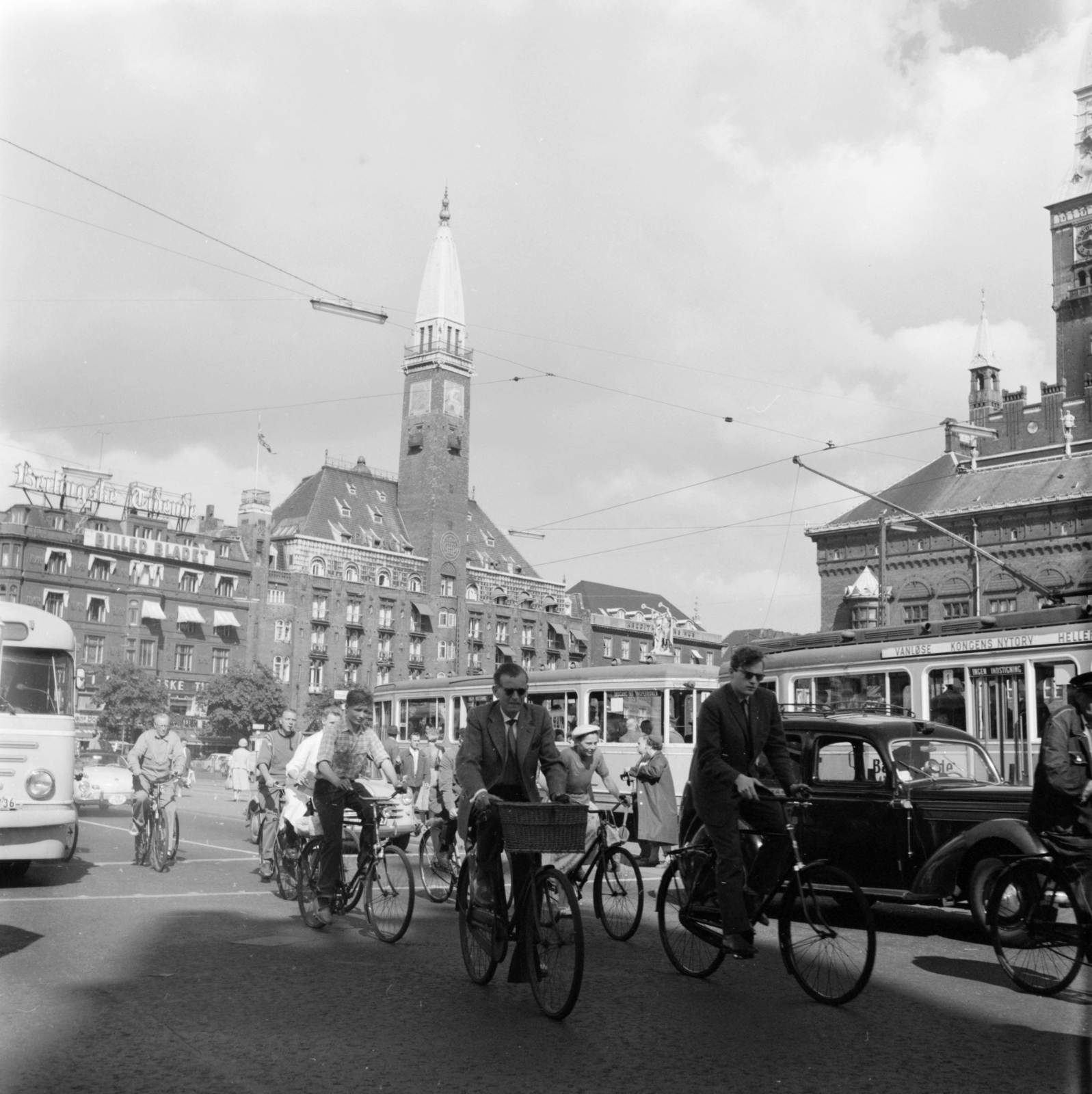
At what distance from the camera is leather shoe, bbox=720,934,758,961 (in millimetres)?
7422

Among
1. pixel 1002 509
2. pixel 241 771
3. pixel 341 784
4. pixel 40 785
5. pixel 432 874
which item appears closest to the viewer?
pixel 341 784

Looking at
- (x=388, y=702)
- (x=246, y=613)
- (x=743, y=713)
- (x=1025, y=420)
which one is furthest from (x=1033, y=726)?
(x=246, y=613)

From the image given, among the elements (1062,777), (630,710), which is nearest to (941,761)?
(1062,777)

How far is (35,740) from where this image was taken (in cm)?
1232

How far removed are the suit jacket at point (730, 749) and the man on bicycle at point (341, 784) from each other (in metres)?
2.90

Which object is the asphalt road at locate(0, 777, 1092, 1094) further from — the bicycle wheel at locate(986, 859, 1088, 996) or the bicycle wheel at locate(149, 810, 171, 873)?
the bicycle wheel at locate(149, 810, 171, 873)

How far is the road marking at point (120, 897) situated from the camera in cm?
1123

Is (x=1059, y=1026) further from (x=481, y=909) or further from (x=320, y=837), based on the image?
(x=320, y=837)

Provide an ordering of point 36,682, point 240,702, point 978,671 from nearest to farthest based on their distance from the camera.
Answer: point 36,682, point 978,671, point 240,702

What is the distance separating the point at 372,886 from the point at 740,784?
11.4 feet

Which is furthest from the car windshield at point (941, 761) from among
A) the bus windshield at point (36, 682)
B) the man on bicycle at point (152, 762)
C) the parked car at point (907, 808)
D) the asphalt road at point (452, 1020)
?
the man on bicycle at point (152, 762)

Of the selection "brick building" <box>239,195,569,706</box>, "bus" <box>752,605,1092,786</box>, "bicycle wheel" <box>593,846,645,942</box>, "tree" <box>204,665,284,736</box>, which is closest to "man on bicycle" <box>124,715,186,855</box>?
"bicycle wheel" <box>593,846,645,942</box>

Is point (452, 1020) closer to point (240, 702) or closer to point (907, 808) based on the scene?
point (907, 808)

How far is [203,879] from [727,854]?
310 inches
